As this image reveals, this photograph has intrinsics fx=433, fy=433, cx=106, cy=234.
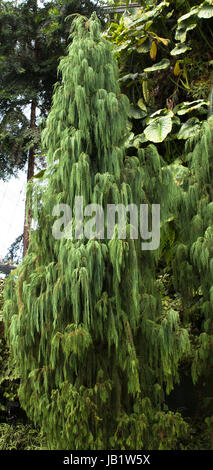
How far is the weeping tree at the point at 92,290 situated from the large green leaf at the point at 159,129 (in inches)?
56.8

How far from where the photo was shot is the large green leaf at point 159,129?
173 inches

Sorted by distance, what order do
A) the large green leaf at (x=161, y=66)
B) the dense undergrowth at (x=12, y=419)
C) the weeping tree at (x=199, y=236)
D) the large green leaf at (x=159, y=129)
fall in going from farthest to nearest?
1. the large green leaf at (x=161, y=66)
2. the large green leaf at (x=159, y=129)
3. the dense undergrowth at (x=12, y=419)
4. the weeping tree at (x=199, y=236)

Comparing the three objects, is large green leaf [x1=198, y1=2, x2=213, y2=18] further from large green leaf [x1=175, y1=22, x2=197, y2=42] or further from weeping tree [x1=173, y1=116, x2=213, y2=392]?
weeping tree [x1=173, y1=116, x2=213, y2=392]

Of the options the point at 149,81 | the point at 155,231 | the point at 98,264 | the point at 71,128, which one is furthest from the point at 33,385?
the point at 149,81

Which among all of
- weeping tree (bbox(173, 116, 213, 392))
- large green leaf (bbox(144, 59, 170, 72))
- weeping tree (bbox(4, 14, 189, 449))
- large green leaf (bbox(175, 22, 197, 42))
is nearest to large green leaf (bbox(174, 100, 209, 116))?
large green leaf (bbox(144, 59, 170, 72))

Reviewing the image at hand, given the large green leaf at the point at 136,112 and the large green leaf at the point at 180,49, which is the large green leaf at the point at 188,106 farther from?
the large green leaf at the point at 180,49

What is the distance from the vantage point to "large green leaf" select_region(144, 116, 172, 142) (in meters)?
4.39

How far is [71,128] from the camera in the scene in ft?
9.36

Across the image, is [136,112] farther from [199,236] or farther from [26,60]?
[199,236]

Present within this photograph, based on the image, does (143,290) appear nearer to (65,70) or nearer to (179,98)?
(65,70)

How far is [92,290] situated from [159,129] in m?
2.43

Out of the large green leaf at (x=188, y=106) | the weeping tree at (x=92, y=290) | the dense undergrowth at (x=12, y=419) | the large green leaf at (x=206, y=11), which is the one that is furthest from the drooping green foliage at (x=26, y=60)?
the weeping tree at (x=92, y=290)

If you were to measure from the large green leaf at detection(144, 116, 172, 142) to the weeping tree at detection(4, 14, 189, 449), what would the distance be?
1.44m

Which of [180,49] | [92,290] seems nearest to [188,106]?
[180,49]
